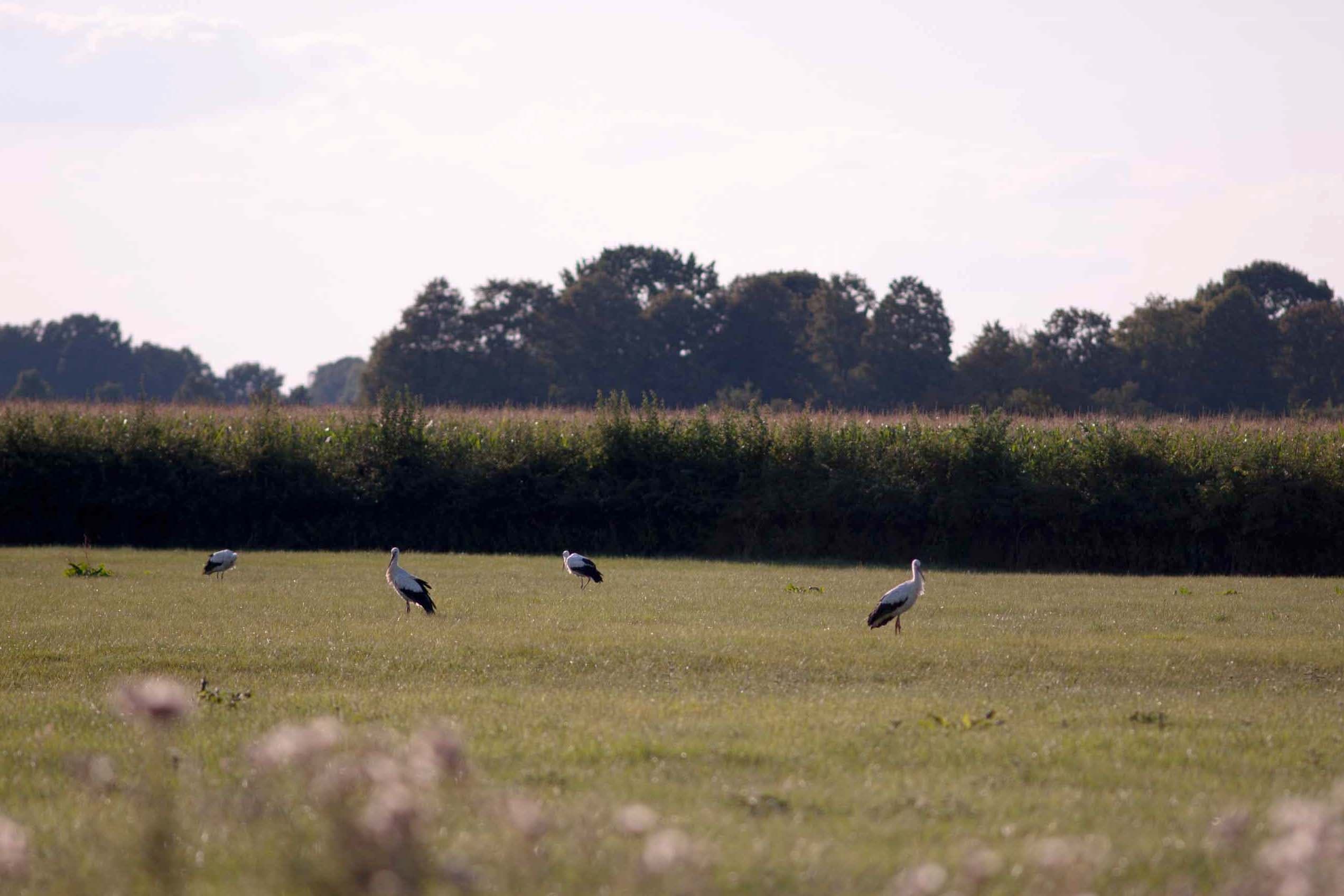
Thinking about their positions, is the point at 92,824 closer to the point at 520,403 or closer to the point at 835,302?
the point at 520,403

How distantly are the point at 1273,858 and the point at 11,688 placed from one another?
1147 centimetres

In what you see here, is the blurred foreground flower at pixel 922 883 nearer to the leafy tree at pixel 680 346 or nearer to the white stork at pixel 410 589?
the white stork at pixel 410 589

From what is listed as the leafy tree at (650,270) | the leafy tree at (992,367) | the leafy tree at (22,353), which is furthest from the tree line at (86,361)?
the leafy tree at (992,367)

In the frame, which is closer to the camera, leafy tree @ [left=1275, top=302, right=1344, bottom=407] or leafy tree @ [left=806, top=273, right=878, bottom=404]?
leafy tree @ [left=1275, top=302, right=1344, bottom=407]

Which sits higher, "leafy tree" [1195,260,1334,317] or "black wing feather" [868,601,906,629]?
"leafy tree" [1195,260,1334,317]

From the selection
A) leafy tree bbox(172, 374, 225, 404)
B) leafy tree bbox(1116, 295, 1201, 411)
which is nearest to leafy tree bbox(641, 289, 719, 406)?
leafy tree bbox(1116, 295, 1201, 411)

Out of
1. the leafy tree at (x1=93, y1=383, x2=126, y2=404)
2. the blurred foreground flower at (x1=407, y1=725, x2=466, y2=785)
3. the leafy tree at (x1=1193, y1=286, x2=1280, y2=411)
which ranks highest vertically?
the leafy tree at (x1=1193, y1=286, x2=1280, y2=411)

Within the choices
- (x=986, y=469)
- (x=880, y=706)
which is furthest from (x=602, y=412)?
(x=880, y=706)

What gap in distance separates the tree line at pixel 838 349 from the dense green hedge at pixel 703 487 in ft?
92.2

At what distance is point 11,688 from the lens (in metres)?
12.1

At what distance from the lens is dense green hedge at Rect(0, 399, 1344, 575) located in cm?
3269

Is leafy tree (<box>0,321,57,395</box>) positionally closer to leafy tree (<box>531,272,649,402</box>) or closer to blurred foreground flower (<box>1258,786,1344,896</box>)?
leafy tree (<box>531,272,649,402</box>)

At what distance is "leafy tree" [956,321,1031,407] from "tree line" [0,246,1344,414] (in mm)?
127

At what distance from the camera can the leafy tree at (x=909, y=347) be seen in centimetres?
7438
